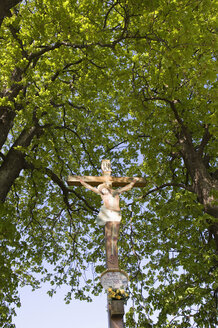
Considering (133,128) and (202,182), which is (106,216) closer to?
(202,182)

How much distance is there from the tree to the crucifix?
1697mm

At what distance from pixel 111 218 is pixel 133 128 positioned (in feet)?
24.5

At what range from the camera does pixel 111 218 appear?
221 inches

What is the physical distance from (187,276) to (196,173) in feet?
10.2

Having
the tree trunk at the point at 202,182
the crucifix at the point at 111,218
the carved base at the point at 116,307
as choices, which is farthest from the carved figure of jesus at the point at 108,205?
the tree trunk at the point at 202,182

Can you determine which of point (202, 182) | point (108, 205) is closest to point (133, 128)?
point (202, 182)

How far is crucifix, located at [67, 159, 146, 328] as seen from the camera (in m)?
4.73

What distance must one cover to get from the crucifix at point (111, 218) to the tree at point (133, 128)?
1697mm

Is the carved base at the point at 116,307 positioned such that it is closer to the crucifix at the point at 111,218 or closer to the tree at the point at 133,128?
the crucifix at the point at 111,218

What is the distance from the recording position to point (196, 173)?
9.42m

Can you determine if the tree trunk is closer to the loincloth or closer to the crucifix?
the crucifix

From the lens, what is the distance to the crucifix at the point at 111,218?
4734mm

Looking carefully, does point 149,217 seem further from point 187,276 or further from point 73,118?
point 73,118

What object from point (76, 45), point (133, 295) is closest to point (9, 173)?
point (76, 45)
